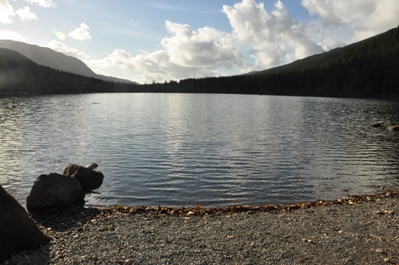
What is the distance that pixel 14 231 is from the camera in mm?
10523

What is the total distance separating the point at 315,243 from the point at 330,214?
157 inches

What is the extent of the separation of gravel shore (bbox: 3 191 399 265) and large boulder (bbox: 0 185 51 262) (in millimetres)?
344

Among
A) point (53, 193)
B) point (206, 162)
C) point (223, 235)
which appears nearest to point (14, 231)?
point (53, 193)

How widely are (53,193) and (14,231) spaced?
549cm

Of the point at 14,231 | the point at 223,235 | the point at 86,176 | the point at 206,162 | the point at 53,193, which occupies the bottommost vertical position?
the point at 206,162

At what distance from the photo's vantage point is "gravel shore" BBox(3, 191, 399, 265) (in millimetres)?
10234

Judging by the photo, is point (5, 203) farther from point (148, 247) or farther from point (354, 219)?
point (354, 219)

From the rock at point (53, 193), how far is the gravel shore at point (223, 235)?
714 mm

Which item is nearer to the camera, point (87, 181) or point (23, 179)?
point (87, 181)

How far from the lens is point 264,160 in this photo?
28156 mm

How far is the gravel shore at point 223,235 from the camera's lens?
10234mm

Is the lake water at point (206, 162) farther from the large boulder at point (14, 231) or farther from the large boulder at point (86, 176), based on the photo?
the large boulder at point (14, 231)

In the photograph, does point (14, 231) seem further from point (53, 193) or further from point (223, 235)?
point (223, 235)

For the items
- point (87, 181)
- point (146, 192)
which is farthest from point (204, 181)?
point (87, 181)
